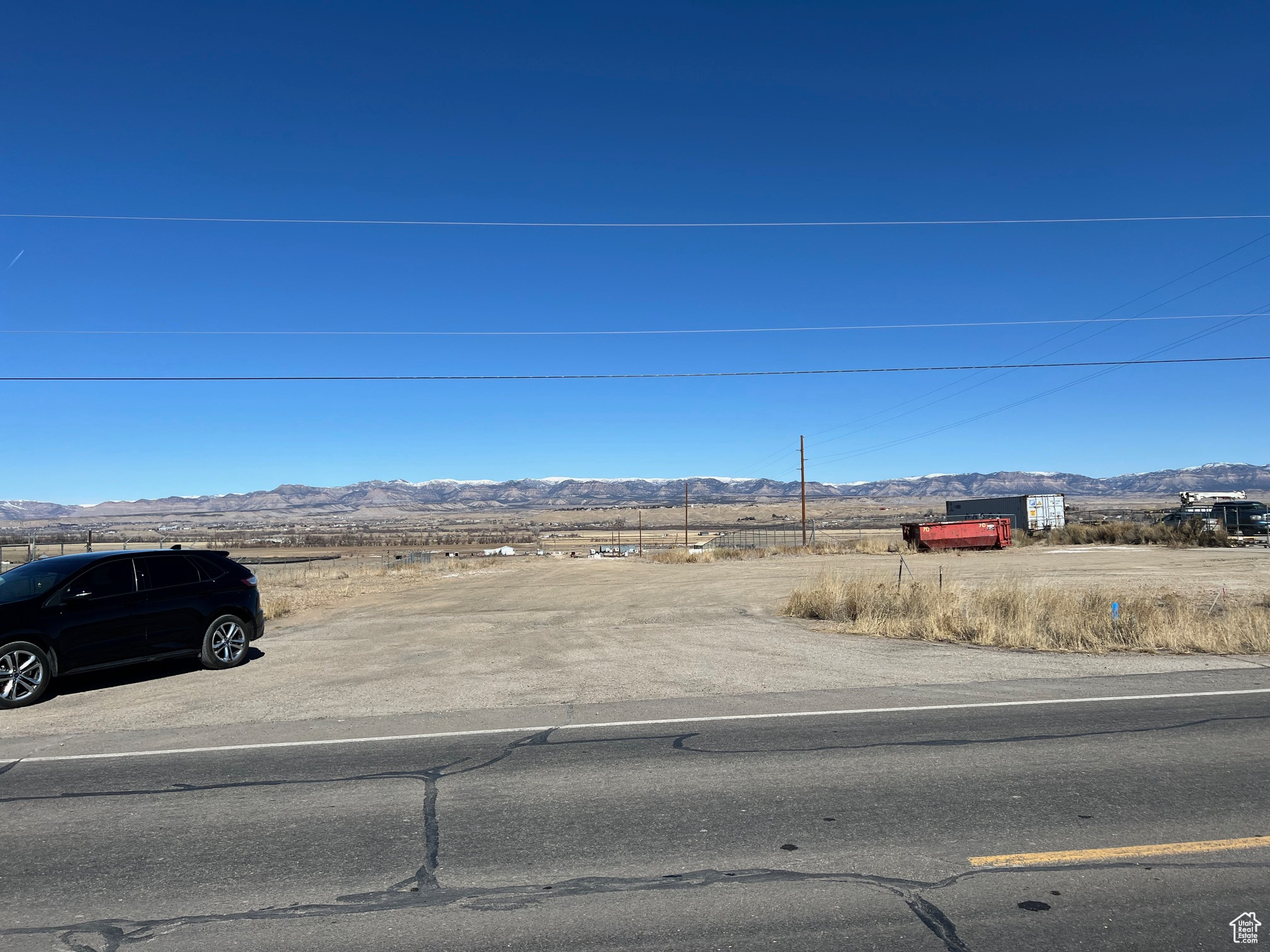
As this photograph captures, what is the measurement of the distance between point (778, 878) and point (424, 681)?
7.84 meters

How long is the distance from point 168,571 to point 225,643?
4.55 feet

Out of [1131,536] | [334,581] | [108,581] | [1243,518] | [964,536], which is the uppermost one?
[108,581]

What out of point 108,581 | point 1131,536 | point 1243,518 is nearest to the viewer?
point 108,581

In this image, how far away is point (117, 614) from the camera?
11.8m

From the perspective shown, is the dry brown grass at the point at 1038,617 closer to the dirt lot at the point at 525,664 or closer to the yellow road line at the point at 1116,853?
the dirt lot at the point at 525,664

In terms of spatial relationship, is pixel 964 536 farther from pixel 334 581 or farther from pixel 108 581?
pixel 108 581

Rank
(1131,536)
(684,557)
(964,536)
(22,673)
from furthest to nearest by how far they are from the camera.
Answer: (964,536), (684,557), (1131,536), (22,673)

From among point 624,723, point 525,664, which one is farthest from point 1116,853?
point 525,664

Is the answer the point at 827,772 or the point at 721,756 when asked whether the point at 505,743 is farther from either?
the point at 827,772

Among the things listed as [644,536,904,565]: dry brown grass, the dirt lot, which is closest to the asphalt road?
the dirt lot

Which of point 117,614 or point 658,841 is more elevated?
point 117,614

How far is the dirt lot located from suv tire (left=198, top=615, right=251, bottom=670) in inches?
8.3

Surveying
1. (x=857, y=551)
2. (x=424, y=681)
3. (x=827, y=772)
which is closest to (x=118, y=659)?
(x=424, y=681)

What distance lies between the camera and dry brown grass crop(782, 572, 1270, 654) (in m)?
13.7
